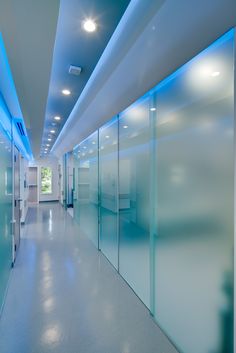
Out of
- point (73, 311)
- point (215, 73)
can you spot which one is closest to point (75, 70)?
point (215, 73)

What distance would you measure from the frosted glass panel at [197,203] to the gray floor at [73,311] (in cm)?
37

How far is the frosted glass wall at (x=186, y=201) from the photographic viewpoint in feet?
5.05

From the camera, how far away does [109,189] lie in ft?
13.8

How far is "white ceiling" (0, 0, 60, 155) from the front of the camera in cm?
146

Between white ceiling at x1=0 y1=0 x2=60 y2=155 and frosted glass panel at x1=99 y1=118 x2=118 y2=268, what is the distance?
1500mm

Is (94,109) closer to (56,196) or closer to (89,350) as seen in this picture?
(89,350)

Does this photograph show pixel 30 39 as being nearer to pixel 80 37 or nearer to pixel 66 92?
pixel 80 37

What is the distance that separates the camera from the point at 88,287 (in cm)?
316

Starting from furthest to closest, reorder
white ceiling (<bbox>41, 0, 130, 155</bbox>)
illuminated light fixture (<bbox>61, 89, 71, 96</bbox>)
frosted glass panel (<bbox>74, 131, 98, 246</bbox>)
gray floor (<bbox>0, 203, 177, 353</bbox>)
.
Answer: frosted glass panel (<bbox>74, 131, 98, 246</bbox>) → illuminated light fixture (<bbox>61, 89, 71, 96</bbox>) → gray floor (<bbox>0, 203, 177, 353</bbox>) → white ceiling (<bbox>41, 0, 130, 155</bbox>)

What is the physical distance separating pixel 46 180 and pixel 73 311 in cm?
1193

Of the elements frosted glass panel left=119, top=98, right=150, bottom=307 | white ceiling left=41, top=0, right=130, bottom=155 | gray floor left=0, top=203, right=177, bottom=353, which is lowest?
gray floor left=0, top=203, right=177, bottom=353

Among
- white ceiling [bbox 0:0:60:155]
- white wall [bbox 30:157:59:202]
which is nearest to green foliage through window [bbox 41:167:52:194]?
white wall [bbox 30:157:59:202]

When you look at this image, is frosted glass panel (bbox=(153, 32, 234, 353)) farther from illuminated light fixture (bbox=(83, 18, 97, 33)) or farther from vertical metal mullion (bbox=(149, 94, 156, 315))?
illuminated light fixture (bbox=(83, 18, 97, 33))

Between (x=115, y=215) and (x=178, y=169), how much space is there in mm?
2108
